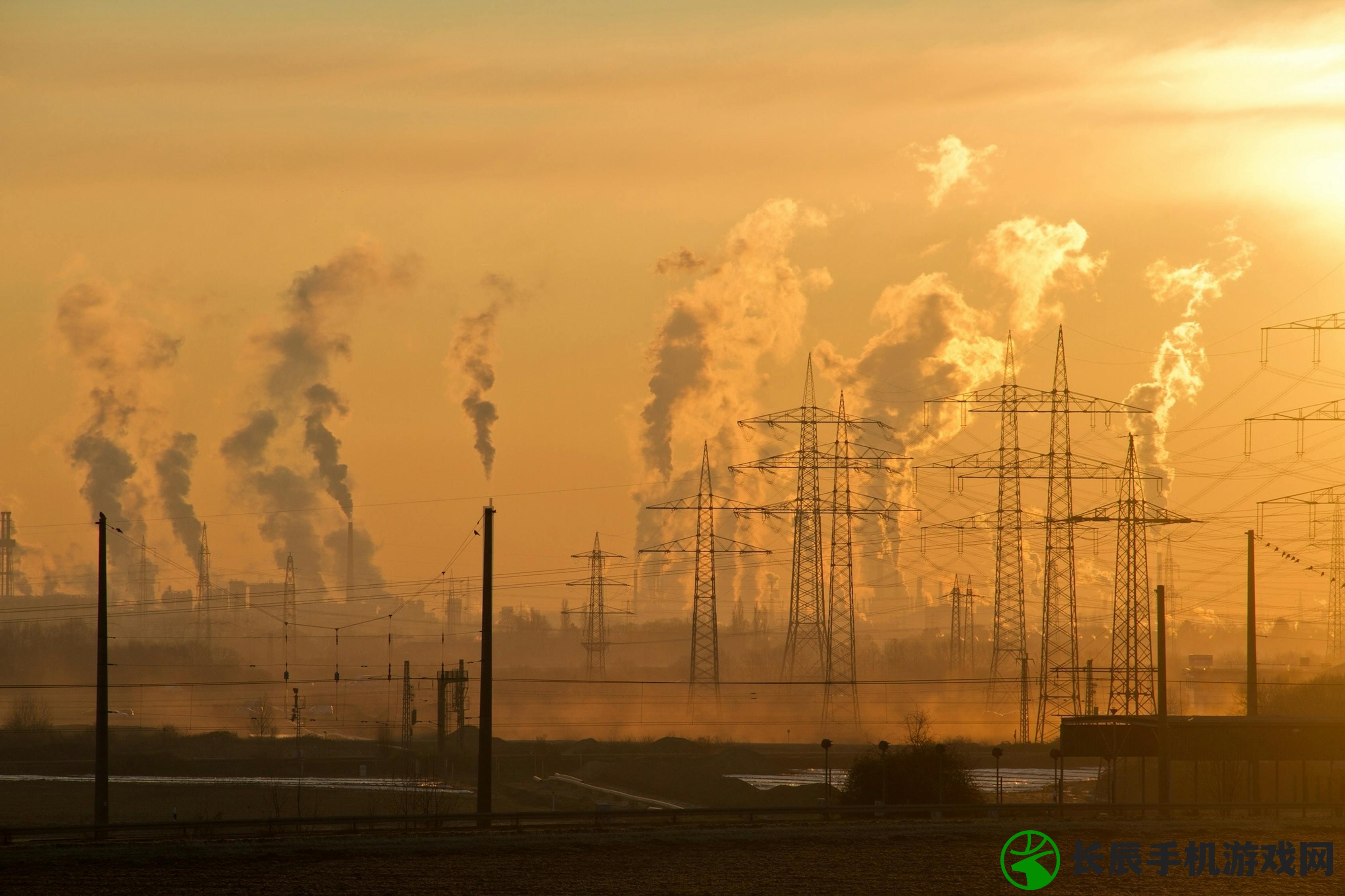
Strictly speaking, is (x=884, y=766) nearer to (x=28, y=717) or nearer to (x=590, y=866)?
(x=590, y=866)

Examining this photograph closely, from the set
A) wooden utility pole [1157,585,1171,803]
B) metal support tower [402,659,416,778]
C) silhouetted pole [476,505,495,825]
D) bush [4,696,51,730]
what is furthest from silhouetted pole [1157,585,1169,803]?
bush [4,696,51,730]

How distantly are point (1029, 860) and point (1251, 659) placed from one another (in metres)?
20.4

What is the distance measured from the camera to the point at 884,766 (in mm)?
48250

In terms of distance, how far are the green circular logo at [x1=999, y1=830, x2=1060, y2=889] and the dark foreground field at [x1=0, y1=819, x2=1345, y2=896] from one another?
10.5 inches

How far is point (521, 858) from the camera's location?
33.2 m

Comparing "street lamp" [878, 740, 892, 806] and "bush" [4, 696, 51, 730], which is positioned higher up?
"street lamp" [878, 740, 892, 806]

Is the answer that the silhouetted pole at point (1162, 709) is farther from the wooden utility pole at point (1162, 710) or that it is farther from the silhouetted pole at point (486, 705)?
the silhouetted pole at point (486, 705)

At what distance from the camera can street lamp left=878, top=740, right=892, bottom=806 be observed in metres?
46.7

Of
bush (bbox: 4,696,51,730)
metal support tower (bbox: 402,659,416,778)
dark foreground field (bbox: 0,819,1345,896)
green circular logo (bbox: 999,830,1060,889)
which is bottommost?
bush (bbox: 4,696,51,730)

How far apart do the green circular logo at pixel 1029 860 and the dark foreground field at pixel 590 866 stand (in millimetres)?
266

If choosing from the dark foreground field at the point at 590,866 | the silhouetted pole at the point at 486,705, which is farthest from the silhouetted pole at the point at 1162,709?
the silhouetted pole at the point at 486,705

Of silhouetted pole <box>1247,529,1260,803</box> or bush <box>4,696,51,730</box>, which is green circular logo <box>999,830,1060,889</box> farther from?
bush <box>4,696,51,730</box>

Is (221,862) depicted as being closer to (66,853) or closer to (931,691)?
(66,853)

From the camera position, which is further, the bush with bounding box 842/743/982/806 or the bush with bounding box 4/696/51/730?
the bush with bounding box 4/696/51/730
